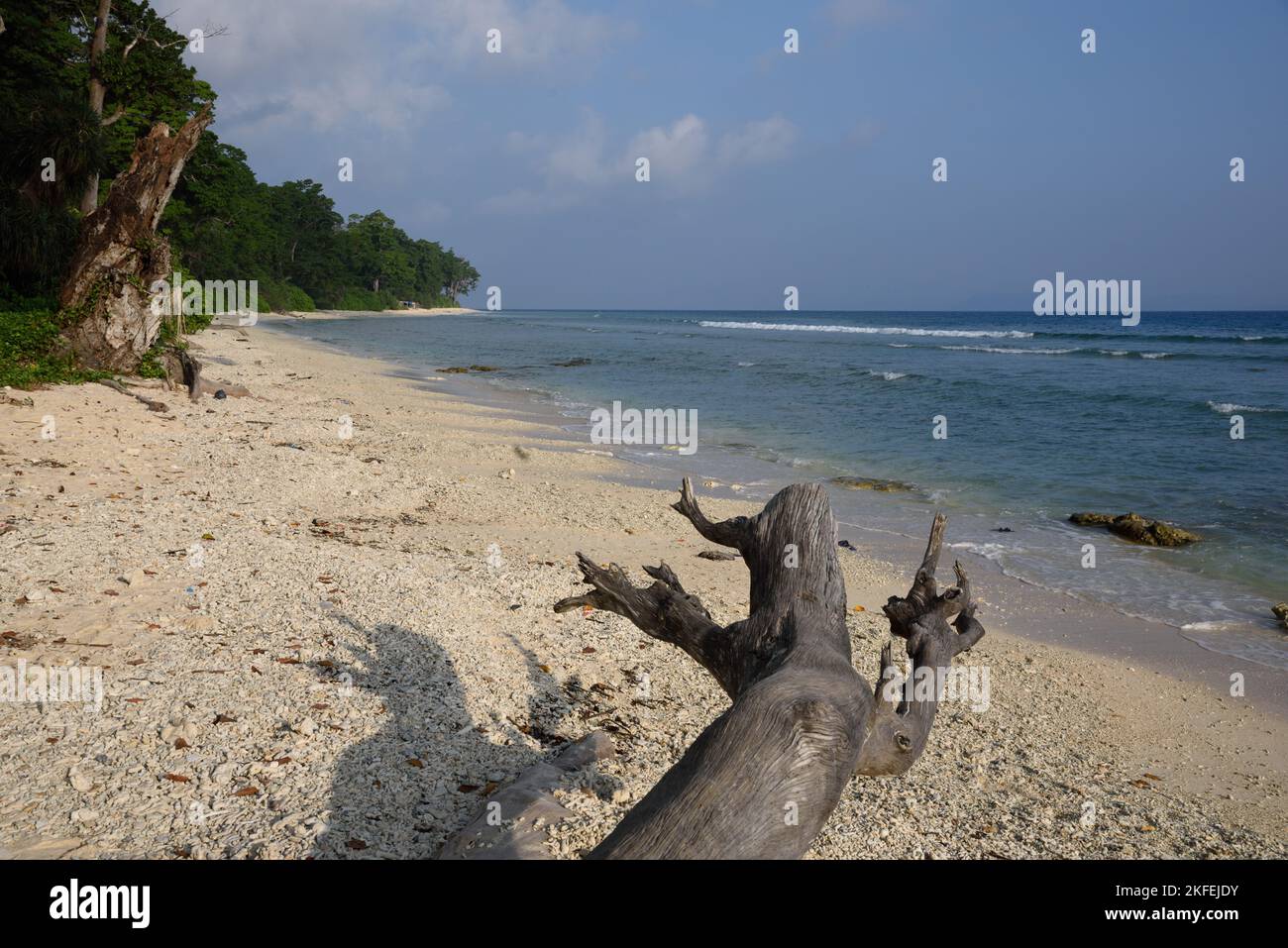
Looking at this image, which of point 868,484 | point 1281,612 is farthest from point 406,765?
point 868,484

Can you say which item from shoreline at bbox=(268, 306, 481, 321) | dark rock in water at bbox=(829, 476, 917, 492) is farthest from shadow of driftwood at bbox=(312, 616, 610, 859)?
shoreline at bbox=(268, 306, 481, 321)

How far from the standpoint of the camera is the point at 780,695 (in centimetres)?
299

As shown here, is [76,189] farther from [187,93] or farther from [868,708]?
[868,708]

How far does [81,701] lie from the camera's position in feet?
14.7

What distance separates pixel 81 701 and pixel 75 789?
2.97 ft

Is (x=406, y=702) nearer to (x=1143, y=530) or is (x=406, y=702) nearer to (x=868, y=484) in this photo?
(x=1143, y=530)

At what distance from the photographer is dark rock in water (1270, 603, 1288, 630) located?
8.29 metres

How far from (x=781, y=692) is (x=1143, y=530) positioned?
10.4 meters

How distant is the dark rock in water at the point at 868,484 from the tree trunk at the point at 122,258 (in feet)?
42.1

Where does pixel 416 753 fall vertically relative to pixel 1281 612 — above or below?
above

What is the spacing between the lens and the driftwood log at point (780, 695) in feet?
8.88

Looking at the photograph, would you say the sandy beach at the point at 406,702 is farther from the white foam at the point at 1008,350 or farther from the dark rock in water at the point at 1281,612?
the white foam at the point at 1008,350

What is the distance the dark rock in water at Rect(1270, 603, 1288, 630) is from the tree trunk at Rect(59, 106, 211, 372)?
17301mm
